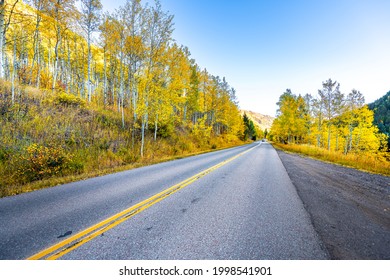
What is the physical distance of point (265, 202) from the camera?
13.4 ft

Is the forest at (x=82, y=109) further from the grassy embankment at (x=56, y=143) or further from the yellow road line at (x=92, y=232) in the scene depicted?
the yellow road line at (x=92, y=232)

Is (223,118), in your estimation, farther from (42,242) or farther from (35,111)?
(42,242)

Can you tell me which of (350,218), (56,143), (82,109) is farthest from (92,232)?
(82,109)

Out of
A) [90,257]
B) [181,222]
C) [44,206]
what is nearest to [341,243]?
[181,222]

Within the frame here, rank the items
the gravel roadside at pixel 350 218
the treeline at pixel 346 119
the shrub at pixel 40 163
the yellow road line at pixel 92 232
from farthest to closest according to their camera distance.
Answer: the treeline at pixel 346 119
the shrub at pixel 40 163
the gravel roadside at pixel 350 218
the yellow road line at pixel 92 232

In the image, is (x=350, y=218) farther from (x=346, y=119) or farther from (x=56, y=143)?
(x=346, y=119)

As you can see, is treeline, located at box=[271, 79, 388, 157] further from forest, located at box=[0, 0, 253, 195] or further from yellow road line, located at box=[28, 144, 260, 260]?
yellow road line, located at box=[28, 144, 260, 260]

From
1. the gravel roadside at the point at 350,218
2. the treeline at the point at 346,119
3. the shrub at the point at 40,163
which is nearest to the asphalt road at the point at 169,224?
the gravel roadside at the point at 350,218

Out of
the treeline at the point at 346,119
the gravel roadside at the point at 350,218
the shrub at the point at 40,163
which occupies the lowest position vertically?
the gravel roadside at the point at 350,218

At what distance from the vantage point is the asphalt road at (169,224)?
7.38 feet

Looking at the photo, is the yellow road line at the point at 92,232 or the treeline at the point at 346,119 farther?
the treeline at the point at 346,119

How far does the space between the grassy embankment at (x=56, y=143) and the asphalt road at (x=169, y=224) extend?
174 centimetres

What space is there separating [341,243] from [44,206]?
5.85 metres

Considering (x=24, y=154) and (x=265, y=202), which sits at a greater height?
(x=24, y=154)
